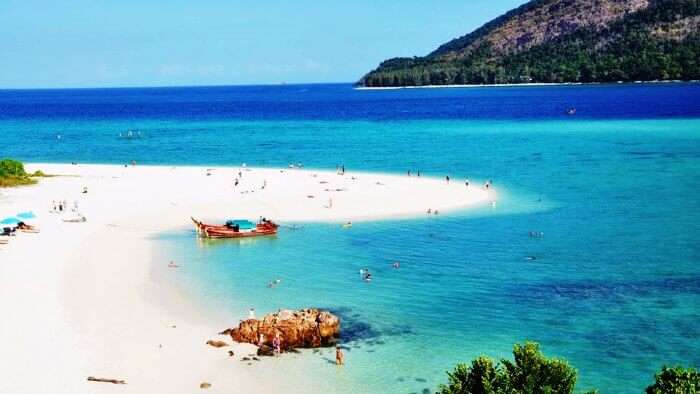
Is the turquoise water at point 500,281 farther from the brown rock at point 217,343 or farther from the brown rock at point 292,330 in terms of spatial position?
the brown rock at point 217,343

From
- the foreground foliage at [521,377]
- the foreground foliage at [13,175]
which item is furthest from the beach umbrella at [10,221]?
the foreground foliage at [521,377]

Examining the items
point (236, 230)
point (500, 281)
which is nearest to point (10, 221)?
point (236, 230)

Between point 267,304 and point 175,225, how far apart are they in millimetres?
21846

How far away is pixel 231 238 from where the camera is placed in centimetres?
5144

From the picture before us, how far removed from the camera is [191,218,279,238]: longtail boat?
5100 centimetres

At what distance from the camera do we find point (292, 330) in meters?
30.2

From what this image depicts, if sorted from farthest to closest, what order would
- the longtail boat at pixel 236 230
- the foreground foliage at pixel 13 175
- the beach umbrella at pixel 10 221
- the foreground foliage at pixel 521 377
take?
the foreground foliage at pixel 13 175 < the longtail boat at pixel 236 230 < the beach umbrella at pixel 10 221 < the foreground foliage at pixel 521 377

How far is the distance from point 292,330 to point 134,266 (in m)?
16.6

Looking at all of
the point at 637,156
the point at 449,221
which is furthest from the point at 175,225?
the point at 637,156

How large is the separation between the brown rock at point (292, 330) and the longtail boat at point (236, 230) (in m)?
20.6

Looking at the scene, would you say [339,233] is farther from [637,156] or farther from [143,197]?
[637,156]

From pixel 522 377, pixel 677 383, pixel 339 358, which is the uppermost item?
pixel 677 383

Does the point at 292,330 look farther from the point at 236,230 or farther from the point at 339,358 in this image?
the point at 236,230

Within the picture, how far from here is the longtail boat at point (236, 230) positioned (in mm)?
51000
